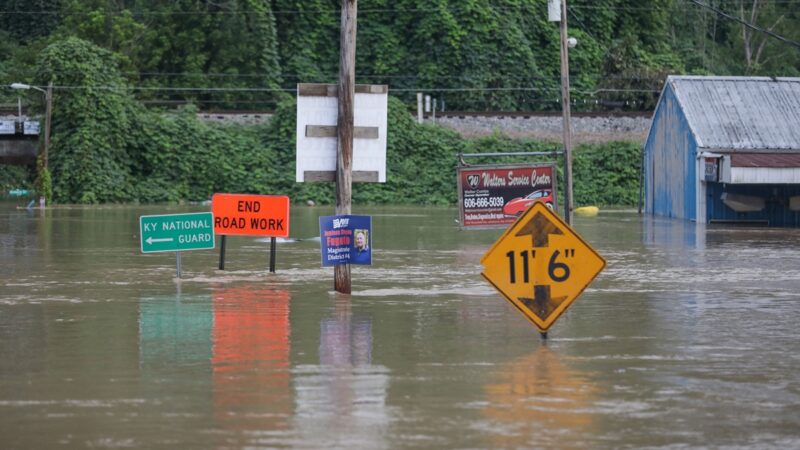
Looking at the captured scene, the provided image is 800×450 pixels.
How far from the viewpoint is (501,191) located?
32.2m

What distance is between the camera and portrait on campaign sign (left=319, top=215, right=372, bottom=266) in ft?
58.1

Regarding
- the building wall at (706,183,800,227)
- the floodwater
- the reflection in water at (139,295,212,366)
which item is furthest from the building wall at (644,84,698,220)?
the reflection in water at (139,295,212,366)

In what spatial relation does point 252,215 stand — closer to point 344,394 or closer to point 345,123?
point 345,123

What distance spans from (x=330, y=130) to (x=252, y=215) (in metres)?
4.17

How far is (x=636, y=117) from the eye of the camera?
6931 centimetres

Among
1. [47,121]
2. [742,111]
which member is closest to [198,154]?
[47,121]

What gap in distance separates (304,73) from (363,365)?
6471 cm

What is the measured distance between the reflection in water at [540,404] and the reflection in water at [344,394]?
0.85 metres

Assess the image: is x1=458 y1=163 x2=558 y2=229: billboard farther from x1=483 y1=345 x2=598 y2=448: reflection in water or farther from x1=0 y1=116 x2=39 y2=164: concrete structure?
x1=0 y1=116 x2=39 y2=164: concrete structure

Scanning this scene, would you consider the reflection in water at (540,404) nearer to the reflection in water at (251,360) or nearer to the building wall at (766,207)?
the reflection in water at (251,360)

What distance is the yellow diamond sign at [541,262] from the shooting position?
13.1 m

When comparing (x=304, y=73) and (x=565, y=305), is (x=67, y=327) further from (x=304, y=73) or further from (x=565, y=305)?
(x=304, y=73)

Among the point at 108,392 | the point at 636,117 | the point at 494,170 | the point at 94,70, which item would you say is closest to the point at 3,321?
the point at 108,392

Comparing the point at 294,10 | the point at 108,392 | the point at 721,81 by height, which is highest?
the point at 294,10
